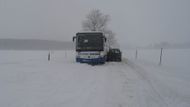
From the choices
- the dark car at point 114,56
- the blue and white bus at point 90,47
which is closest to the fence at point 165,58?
the dark car at point 114,56

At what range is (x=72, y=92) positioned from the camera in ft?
22.4

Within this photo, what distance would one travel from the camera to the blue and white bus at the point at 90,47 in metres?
16.9

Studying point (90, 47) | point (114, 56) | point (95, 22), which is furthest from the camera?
point (95, 22)

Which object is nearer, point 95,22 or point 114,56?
point 114,56

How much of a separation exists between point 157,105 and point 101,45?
11725mm

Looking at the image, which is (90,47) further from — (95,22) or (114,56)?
(95,22)

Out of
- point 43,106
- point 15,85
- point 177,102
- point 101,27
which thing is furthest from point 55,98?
point 101,27

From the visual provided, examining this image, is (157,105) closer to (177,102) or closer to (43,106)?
(177,102)

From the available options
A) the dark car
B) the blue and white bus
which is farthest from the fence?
the blue and white bus

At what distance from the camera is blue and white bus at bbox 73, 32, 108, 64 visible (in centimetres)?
1686

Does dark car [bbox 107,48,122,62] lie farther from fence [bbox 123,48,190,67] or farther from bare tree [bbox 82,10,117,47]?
bare tree [bbox 82,10,117,47]

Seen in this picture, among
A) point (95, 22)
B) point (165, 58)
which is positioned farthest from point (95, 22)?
point (165, 58)

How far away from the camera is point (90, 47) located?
16.9 metres

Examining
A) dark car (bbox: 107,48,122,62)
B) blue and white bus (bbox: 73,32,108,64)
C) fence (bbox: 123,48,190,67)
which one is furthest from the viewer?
fence (bbox: 123,48,190,67)
